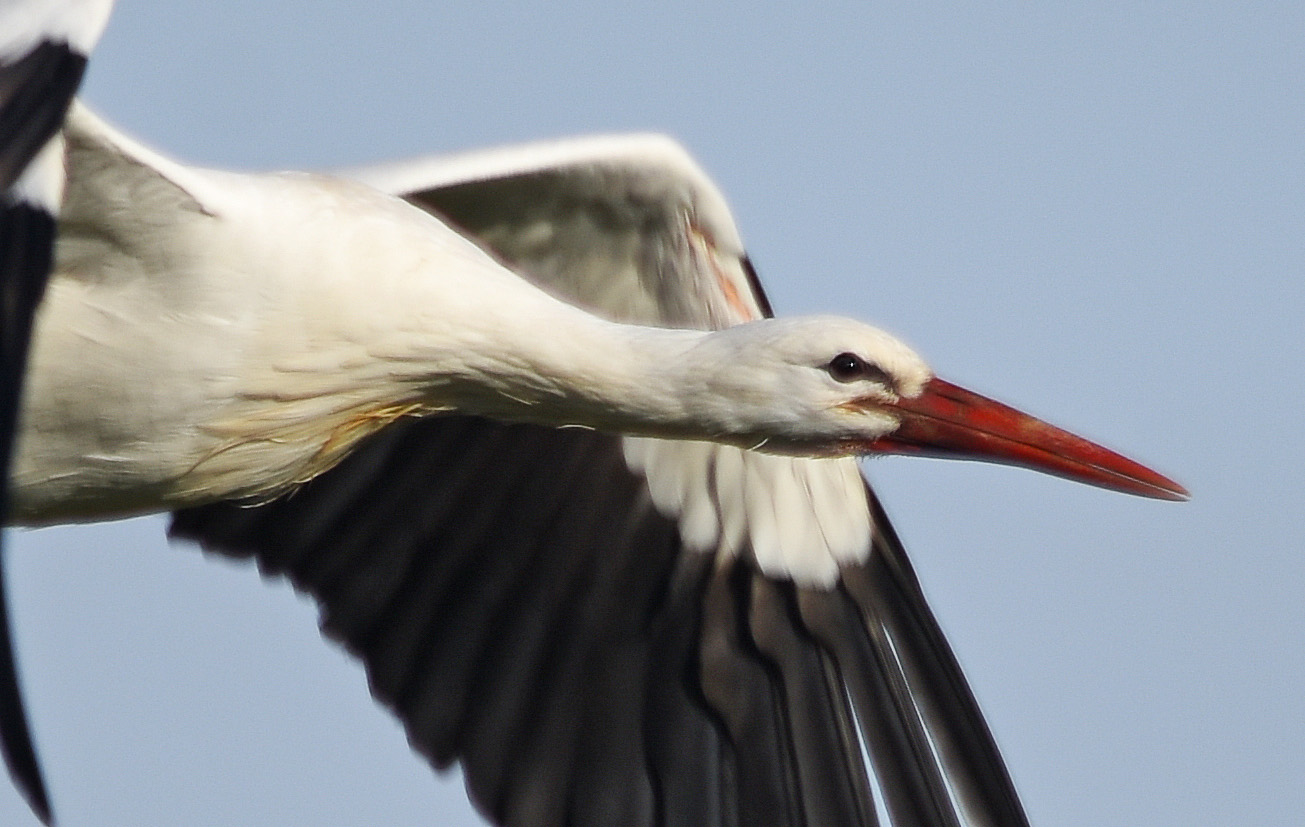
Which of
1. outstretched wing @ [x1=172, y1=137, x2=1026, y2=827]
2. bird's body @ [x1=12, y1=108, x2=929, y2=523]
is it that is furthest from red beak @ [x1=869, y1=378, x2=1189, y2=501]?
outstretched wing @ [x1=172, y1=137, x2=1026, y2=827]

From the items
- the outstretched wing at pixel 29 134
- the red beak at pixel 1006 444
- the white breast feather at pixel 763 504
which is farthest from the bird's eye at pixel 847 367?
the outstretched wing at pixel 29 134

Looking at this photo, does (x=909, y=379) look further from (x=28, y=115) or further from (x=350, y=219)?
(x=28, y=115)

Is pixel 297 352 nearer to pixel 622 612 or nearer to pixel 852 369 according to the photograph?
pixel 852 369

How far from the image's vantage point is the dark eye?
7.54m

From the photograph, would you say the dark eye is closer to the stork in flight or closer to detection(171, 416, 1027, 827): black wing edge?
the stork in flight

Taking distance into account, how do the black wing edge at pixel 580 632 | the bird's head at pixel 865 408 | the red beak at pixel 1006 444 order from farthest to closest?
the black wing edge at pixel 580 632 < the red beak at pixel 1006 444 < the bird's head at pixel 865 408

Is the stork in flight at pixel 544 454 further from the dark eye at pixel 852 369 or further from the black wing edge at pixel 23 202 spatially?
the black wing edge at pixel 23 202

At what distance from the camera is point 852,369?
24.9 ft

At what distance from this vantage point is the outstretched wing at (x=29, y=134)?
582 cm

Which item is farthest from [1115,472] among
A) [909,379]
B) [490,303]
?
[490,303]

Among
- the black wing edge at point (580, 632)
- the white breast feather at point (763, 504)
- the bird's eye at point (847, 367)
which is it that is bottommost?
the black wing edge at point (580, 632)

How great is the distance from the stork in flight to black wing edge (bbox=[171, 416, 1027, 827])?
1 cm

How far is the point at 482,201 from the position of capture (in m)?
8.51

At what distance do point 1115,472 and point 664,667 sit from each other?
1.90m
